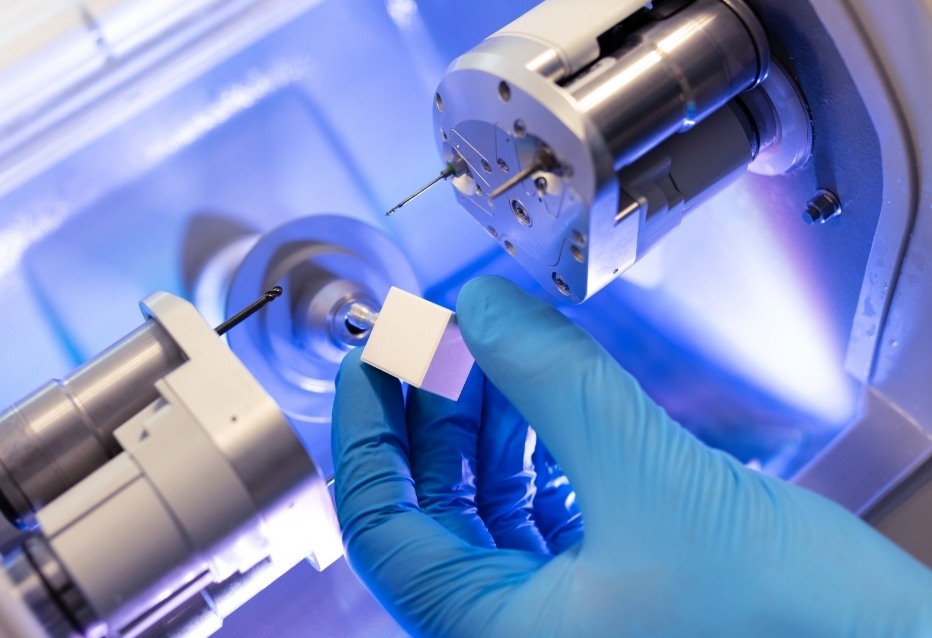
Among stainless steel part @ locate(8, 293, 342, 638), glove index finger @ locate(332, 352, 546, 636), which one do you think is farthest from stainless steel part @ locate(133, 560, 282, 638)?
glove index finger @ locate(332, 352, 546, 636)

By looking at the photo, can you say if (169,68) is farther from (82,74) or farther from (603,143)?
(603,143)

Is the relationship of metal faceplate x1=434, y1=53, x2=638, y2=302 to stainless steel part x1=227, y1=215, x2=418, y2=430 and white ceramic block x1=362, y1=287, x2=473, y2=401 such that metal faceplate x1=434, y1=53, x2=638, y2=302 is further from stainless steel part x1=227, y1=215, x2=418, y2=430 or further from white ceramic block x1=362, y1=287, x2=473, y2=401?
stainless steel part x1=227, y1=215, x2=418, y2=430

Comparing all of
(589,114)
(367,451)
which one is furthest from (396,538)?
(589,114)

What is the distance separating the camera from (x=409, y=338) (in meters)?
0.83

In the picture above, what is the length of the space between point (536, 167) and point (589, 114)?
0.06 m

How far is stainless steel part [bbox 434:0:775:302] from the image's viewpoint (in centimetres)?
66

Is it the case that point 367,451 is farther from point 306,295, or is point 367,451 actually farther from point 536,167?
point 536,167

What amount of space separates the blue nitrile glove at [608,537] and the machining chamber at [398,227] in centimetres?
10

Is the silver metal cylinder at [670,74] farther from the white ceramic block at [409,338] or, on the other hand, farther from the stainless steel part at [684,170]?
the white ceramic block at [409,338]

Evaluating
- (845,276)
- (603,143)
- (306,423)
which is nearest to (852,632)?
(845,276)

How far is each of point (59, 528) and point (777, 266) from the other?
755 mm

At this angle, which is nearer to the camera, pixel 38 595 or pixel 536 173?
pixel 38 595

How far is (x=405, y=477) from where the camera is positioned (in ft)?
2.86

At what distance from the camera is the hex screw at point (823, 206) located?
33.1 inches
